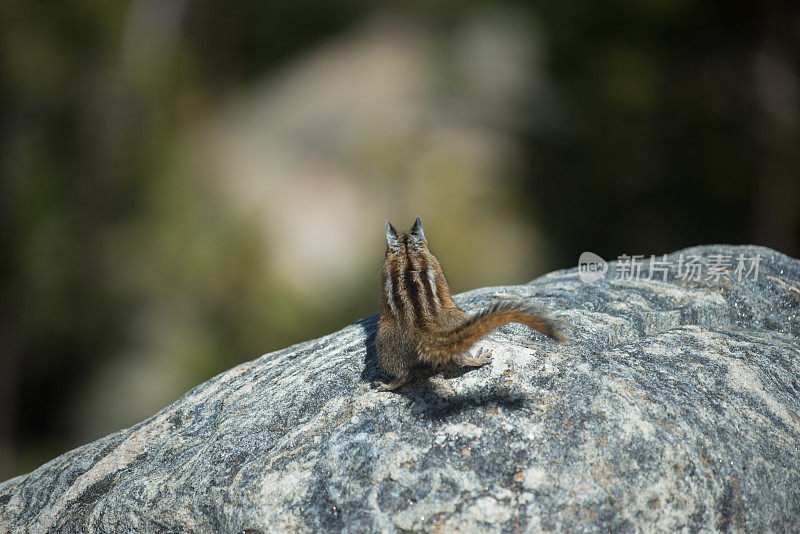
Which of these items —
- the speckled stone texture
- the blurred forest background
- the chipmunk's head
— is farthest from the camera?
the blurred forest background

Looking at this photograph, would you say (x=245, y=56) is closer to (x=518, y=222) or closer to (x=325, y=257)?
(x=325, y=257)

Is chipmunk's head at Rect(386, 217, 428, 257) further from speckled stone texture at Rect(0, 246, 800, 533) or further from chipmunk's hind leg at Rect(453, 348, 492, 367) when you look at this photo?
chipmunk's hind leg at Rect(453, 348, 492, 367)

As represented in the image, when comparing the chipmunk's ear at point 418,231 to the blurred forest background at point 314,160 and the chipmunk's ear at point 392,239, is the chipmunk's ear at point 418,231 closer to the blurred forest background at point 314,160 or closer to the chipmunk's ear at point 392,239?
the chipmunk's ear at point 392,239

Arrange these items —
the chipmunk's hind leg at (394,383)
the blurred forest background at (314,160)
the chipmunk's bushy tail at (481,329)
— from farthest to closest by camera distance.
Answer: the blurred forest background at (314,160)
the chipmunk's hind leg at (394,383)
the chipmunk's bushy tail at (481,329)

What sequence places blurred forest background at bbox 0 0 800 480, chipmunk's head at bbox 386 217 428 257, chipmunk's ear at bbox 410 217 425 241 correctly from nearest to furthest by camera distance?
chipmunk's head at bbox 386 217 428 257 → chipmunk's ear at bbox 410 217 425 241 → blurred forest background at bbox 0 0 800 480

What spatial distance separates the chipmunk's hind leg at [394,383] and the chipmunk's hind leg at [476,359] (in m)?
0.24

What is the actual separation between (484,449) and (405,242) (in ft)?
5.15

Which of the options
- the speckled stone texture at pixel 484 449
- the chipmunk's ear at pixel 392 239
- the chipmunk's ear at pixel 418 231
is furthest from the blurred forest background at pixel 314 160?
the speckled stone texture at pixel 484 449

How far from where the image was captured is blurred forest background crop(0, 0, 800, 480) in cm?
909

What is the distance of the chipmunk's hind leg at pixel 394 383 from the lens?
2992mm

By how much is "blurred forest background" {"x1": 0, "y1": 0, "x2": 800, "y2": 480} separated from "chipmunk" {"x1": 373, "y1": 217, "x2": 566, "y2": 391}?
599 cm

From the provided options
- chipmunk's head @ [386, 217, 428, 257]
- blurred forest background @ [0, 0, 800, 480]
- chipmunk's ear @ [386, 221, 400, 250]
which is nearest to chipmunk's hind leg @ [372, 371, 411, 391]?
chipmunk's head @ [386, 217, 428, 257]

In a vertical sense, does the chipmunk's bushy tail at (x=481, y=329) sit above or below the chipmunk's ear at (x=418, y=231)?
below

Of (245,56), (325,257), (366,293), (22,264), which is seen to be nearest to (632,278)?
(366,293)
